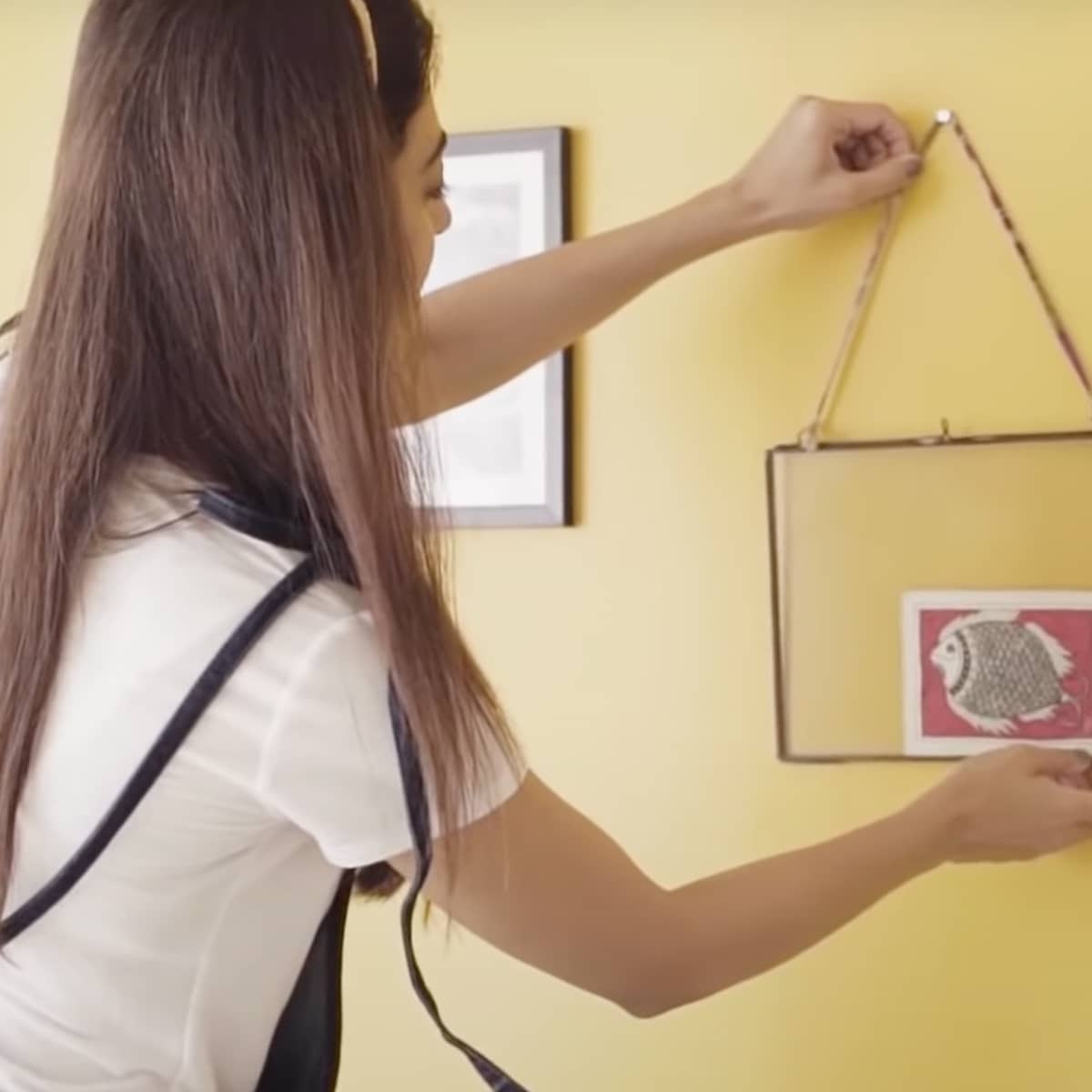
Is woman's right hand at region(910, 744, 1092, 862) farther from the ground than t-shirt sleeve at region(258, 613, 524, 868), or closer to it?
closer to it

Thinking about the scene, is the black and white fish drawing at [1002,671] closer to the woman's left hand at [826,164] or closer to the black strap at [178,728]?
the woman's left hand at [826,164]

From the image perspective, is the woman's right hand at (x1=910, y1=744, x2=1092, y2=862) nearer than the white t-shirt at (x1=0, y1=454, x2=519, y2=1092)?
No

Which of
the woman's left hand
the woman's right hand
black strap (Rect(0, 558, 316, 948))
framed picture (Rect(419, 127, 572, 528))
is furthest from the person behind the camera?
framed picture (Rect(419, 127, 572, 528))

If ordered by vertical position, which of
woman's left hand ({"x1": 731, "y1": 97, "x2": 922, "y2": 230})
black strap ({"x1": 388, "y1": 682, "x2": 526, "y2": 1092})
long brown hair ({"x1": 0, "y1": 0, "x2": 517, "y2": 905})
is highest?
woman's left hand ({"x1": 731, "y1": 97, "x2": 922, "y2": 230})

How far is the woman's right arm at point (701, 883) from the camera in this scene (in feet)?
2.81

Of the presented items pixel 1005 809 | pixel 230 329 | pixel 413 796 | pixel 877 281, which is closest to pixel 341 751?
pixel 413 796

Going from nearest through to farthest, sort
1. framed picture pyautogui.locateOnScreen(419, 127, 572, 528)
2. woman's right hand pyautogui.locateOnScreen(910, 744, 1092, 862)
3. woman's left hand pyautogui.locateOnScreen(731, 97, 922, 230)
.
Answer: woman's right hand pyautogui.locateOnScreen(910, 744, 1092, 862), woman's left hand pyautogui.locateOnScreen(731, 97, 922, 230), framed picture pyautogui.locateOnScreen(419, 127, 572, 528)

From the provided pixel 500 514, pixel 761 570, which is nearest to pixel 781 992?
pixel 761 570

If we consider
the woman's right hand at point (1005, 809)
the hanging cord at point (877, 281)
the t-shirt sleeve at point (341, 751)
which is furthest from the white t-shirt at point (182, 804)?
the hanging cord at point (877, 281)

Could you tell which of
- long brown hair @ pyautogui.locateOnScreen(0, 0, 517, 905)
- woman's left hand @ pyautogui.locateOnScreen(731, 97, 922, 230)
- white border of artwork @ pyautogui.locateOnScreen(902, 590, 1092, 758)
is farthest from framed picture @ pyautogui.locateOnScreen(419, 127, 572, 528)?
long brown hair @ pyautogui.locateOnScreen(0, 0, 517, 905)

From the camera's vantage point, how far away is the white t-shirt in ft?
2.64

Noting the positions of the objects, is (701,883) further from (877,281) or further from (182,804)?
(877,281)

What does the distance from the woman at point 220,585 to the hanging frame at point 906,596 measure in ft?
1.01

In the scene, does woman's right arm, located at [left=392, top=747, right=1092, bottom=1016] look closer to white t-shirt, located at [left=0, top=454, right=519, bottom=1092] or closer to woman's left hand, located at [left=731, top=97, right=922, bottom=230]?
white t-shirt, located at [left=0, top=454, right=519, bottom=1092]
